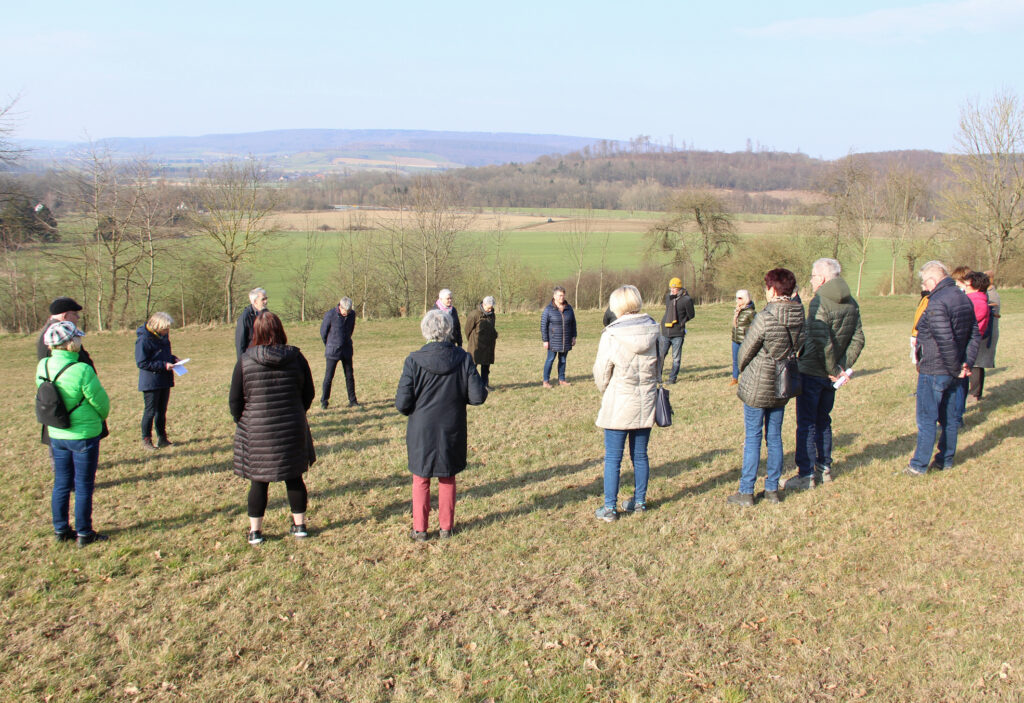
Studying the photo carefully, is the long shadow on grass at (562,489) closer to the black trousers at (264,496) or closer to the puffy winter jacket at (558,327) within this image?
the black trousers at (264,496)

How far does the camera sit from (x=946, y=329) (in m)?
6.48

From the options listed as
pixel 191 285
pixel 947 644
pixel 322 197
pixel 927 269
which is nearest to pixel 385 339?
pixel 191 285

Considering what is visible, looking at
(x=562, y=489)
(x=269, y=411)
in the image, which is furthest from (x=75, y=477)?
(x=562, y=489)

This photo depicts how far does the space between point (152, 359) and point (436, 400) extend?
470cm

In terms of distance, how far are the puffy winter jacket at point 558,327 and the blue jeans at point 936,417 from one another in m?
6.17

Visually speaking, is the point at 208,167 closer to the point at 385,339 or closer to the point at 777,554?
the point at 385,339

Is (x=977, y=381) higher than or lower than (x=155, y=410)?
higher

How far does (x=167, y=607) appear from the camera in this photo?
4.70 meters

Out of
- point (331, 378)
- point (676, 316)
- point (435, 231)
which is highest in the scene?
point (435, 231)

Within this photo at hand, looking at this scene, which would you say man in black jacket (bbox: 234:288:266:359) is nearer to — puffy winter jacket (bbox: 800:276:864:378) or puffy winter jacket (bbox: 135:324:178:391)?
puffy winter jacket (bbox: 135:324:178:391)

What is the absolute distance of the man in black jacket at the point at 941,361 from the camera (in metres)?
6.49

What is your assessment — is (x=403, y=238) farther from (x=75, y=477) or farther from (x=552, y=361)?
(x=75, y=477)

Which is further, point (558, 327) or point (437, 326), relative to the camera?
point (558, 327)

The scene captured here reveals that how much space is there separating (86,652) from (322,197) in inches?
2688
